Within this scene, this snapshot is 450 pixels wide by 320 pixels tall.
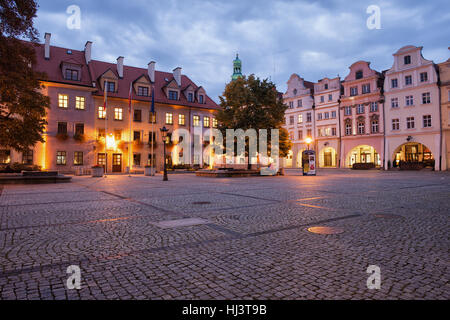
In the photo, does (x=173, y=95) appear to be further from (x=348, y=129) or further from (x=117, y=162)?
(x=348, y=129)

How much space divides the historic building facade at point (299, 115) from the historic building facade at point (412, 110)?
47.6 feet

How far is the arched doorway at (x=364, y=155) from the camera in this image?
48.2 metres

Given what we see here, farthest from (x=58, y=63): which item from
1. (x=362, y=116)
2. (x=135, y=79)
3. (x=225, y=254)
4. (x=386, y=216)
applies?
(x=362, y=116)

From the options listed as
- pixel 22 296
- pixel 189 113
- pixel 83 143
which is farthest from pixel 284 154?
pixel 22 296

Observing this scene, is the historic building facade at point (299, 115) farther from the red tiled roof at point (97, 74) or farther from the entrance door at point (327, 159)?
the red tiled roof at point (97, 74)

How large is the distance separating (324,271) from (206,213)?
452cm

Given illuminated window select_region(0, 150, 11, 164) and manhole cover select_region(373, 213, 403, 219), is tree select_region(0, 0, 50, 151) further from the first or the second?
manhole cover select_region(373, 213, 403, 219)

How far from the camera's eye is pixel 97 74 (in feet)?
129

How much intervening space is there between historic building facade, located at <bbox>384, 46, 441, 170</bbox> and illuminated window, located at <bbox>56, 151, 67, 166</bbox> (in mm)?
44615

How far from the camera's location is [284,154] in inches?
1121

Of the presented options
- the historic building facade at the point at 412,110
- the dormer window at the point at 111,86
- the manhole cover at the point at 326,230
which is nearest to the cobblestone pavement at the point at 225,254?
the manhole cover at the point at 326,230

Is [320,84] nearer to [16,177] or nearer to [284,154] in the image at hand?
[284,154]

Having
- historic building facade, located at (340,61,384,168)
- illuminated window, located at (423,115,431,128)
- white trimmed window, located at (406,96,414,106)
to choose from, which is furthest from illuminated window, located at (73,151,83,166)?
illuminated window, located at (423,115,431,128)

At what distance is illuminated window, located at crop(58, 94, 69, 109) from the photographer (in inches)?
1348
